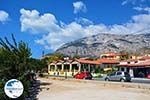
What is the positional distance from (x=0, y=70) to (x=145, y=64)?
6547 cm

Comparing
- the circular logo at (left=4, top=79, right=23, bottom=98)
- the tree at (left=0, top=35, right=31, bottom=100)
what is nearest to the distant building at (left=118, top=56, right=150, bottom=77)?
the tree at (left=0, top=35, right=31, bottom=100)

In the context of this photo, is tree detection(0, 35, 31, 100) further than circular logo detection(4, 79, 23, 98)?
Yes

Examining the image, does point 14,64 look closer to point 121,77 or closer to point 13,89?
point 13,89

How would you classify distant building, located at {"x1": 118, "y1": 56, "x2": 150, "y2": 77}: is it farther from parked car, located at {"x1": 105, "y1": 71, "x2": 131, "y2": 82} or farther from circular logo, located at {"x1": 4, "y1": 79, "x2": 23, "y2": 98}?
circular logo, located at {"x1": 4, "y1": 79, "x2": 23, "y2": 98}

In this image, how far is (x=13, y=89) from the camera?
12.3 meters

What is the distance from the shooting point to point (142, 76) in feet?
274

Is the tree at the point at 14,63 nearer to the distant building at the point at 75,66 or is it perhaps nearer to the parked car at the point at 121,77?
the parked car at the point at 121,77

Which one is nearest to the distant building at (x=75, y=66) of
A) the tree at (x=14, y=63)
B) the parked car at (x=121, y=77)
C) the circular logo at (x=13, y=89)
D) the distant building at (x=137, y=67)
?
the distant building at (x=137, y=67)

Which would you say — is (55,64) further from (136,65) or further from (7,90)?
(7,90)

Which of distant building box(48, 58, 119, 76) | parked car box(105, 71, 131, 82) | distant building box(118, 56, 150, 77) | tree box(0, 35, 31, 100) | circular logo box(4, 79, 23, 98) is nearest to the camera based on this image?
circular logo box(4, 79, 23, 98)

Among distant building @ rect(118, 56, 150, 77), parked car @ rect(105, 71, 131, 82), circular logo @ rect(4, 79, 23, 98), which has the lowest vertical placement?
circular logo @ rect(4, 79, 23, 98)

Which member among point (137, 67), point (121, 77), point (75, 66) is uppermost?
point (75, 66)

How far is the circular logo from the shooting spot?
12094 mm

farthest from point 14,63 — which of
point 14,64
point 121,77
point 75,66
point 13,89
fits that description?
point 75,66
